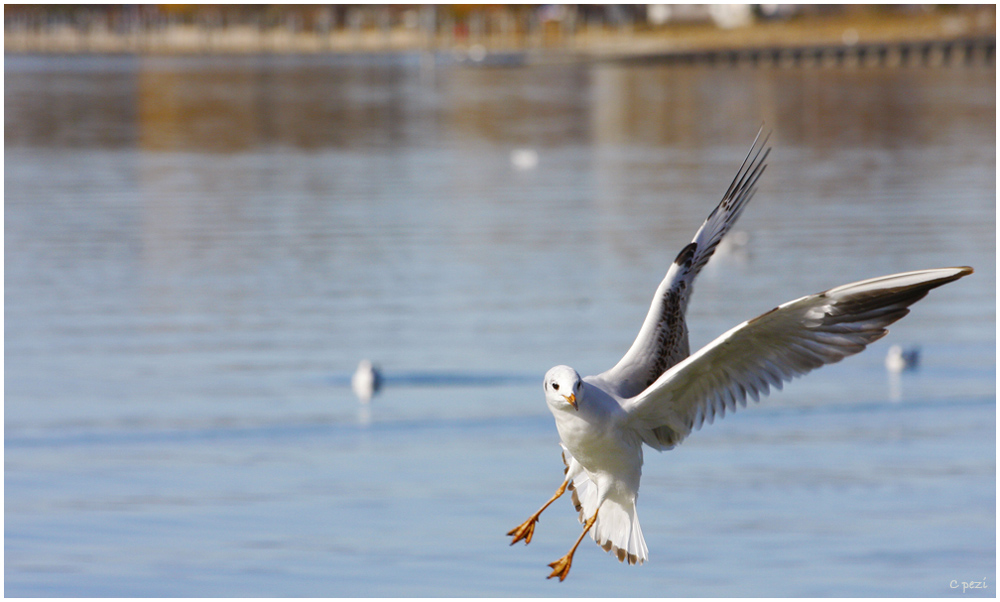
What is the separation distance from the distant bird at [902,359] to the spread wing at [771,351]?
10.3 meters

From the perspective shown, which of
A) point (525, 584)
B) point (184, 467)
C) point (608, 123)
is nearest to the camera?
point (525, 584)

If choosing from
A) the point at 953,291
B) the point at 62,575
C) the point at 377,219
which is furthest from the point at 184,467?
the point at 377,219

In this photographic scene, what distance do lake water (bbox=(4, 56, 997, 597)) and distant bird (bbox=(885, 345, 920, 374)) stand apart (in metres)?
0.19

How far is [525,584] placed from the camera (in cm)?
1237

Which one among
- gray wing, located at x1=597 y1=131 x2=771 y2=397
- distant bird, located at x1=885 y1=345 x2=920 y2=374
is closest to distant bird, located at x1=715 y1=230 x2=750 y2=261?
distant bird, located at x1=885 y1=345 x2=920 y2=374

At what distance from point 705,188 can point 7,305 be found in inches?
652

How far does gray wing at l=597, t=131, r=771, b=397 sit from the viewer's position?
6922 millimetres

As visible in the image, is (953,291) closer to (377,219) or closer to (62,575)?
(377,219)

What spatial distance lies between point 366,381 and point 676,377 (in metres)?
10.1

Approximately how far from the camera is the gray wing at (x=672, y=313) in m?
6.92

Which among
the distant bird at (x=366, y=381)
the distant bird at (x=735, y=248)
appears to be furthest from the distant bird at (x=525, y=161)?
the distant bird at (x=366, y=381)

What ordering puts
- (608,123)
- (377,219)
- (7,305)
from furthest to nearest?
(608,123) < (377,219) < (7,305)

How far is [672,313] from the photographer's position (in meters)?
7.20

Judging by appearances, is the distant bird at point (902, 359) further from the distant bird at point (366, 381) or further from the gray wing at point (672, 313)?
the gray wing at point (672, 313)
